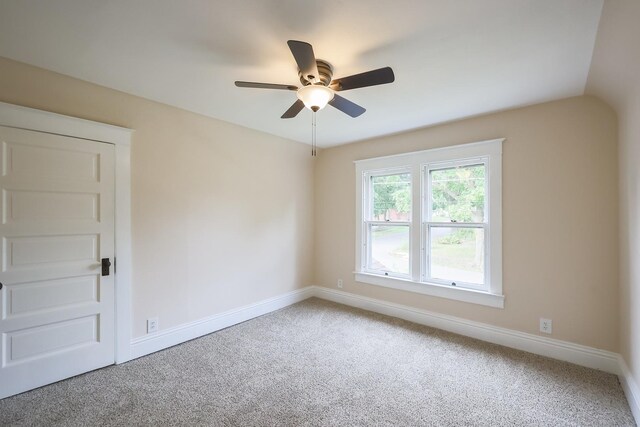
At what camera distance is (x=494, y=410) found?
6.55ft

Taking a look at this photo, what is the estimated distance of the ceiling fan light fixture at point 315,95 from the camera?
74.2 inches

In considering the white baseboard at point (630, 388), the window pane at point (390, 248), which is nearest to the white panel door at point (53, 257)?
the window pane at point (390, 248)

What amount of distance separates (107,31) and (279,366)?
2.82m

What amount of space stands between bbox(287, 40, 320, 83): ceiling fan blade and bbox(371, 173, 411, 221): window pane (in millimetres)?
2331

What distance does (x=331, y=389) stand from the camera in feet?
7.28

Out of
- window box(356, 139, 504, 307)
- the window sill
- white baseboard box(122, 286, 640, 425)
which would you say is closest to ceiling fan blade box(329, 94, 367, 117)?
window box(356, 139, 504, 307)

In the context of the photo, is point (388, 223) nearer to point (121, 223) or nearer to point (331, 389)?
point (331, 389)

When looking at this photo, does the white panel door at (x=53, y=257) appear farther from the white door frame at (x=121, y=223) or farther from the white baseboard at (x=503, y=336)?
the white baseboard at (x=503, y=336)

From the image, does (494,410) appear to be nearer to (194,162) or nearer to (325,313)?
(325,313)

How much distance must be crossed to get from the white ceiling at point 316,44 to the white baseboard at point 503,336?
7.72 feet

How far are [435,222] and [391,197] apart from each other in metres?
0.72

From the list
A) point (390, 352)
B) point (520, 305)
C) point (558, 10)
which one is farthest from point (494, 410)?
point (558, 10)

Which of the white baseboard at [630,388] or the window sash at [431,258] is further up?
the window sash at [431,258]

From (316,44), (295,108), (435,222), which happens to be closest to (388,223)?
(435,222)
